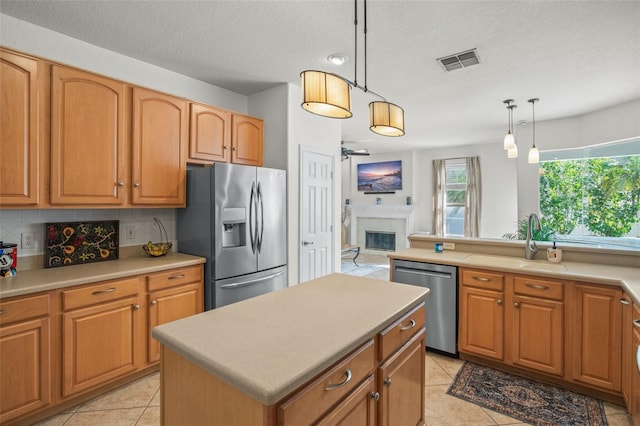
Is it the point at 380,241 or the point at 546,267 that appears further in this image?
the point at 380,241

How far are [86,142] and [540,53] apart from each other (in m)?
3.76

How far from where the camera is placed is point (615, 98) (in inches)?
153

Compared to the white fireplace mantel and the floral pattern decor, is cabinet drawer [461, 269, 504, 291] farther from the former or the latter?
the white fireplace mantel

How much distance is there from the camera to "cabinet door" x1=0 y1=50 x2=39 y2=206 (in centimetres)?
202

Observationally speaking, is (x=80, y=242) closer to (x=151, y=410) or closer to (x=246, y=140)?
(x=151, y=410)

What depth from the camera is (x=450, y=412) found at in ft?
6.98

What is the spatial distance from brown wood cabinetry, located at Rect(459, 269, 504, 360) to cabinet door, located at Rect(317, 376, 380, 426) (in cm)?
174

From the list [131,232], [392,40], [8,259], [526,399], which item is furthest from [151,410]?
[392,40]

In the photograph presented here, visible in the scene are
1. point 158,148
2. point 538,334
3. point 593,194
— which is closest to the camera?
point 538,334

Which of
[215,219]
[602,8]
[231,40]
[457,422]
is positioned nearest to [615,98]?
[602,8]

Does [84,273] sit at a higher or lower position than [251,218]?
lower

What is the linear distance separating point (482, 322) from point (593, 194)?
3.73 metres

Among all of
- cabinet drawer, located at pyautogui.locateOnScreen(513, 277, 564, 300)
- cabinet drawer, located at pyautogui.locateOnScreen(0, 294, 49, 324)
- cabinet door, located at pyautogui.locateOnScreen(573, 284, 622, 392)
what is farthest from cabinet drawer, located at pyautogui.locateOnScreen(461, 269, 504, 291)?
cabinet drawer, located at pyautogui.locateOnScreen(0, 294, 49, 324)

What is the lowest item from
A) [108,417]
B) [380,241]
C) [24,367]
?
[108,417]
